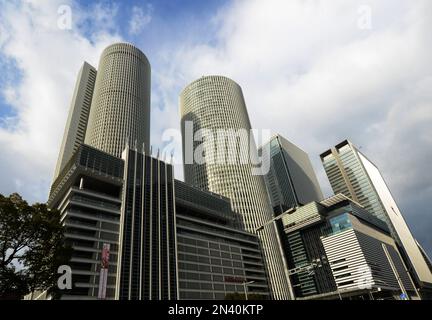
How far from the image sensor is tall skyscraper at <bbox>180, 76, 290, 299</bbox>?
14975cm

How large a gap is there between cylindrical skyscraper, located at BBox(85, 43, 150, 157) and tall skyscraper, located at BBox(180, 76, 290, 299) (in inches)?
1191

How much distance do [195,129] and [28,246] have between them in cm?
15428

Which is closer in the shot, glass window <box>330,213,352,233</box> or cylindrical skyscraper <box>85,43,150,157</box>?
glass window <box>330,213,352,233</box>

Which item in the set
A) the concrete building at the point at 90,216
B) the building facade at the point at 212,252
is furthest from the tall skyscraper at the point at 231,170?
the concrete building at the point at 90,216

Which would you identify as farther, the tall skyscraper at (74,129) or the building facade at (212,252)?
the tall skyscraper at (74,129)

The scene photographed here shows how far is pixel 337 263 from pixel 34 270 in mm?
137987

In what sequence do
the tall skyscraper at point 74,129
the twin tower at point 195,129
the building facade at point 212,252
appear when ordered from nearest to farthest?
Result: the building facade at point 212,252 → the twin tower at point 195,129 → the tall skyscraper at point 74,129

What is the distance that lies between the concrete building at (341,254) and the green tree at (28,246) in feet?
346

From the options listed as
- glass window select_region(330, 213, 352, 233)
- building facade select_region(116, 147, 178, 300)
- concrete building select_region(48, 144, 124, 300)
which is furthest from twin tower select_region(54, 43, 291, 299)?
building facade select_region(116, 147, 178, 300)

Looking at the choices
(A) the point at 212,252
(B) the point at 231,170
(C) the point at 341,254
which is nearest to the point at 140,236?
(A) the point at 212,252

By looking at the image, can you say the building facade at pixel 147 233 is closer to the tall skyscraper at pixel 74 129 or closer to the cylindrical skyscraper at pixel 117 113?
the cylindrical skyscraper at pixel 117 113

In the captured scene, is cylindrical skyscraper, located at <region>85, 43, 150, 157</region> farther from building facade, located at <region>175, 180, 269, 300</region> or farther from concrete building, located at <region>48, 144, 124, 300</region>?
concrete building, located at <region>48, 144, 124, 300</region>

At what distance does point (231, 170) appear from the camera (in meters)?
169

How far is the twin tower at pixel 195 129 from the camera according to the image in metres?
155
